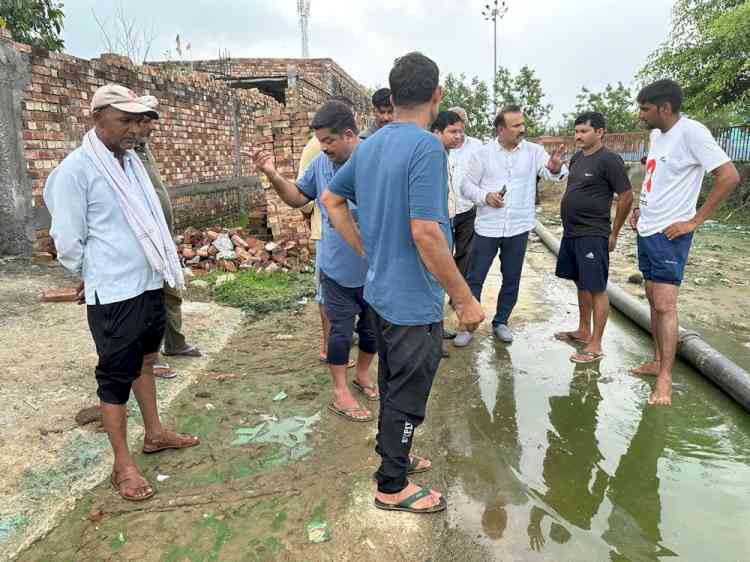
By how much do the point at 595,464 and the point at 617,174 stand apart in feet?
7.59

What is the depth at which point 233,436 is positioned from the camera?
3123 millimetres

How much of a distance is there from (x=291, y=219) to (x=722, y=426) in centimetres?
551

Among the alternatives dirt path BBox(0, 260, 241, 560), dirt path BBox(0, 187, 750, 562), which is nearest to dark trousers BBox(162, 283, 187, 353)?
dirt path BBox(0, 260, 241, 560)

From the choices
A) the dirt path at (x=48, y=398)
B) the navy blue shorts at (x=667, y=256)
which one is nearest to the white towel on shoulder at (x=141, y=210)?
the dirt path at (x=48, y=398)

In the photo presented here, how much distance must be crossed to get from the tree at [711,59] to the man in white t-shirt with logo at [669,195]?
37.8ft

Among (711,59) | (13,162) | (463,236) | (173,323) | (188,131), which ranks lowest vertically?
(173,323)

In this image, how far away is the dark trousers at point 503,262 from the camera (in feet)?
14.9

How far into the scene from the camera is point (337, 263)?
10.6ft

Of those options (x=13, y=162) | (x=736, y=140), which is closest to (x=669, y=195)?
(x=13, y=162)

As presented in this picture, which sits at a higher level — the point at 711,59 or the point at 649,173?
the point at 711,59

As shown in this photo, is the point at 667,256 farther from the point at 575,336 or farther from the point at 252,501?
the point at 252,501

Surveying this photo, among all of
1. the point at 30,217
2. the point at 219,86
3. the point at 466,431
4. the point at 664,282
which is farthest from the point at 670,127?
the point at 219,86

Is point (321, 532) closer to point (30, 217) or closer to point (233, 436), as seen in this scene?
point (233, 436)

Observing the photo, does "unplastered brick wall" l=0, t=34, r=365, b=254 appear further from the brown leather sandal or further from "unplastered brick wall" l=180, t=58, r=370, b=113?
"unplastered brick wall" l=180, t=58, r=370, b=113
